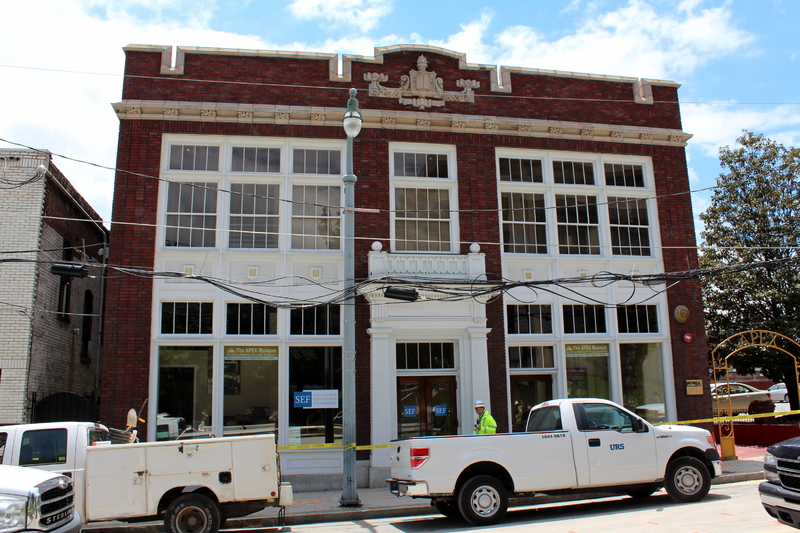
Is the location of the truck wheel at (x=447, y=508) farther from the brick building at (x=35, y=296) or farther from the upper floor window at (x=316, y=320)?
the brick building at (x=35, y=296)

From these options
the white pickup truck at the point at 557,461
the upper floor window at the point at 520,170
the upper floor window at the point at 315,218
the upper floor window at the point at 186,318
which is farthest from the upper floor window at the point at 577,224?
the upper floor window at the point at 186,318

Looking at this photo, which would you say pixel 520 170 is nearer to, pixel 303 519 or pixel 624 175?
pixel 624 175

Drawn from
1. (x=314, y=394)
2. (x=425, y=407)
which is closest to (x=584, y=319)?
(x=425, y=407)

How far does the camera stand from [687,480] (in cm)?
1091

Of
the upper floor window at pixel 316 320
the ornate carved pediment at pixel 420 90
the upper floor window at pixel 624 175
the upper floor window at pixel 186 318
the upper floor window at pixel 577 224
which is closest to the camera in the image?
the upper floor window at pixel 186 318

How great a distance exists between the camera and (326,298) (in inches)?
601

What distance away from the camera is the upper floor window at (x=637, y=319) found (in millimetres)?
16578

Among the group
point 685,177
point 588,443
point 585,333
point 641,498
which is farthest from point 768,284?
point 588,443

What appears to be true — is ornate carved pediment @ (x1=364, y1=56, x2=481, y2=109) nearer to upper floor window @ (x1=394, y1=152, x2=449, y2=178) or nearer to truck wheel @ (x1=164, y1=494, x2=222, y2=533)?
upper floor window @ (x1=394, y1=152, x2=449, y2=178)

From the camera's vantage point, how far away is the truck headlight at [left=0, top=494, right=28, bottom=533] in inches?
247

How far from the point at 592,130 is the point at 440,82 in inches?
166

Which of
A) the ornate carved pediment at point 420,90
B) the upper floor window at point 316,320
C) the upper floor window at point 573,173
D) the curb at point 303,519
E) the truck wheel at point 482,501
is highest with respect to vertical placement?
the ornate carved pediment at point 420,90

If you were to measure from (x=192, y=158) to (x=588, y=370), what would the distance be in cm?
1106

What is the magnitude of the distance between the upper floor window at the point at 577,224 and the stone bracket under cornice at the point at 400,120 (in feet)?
5.56
